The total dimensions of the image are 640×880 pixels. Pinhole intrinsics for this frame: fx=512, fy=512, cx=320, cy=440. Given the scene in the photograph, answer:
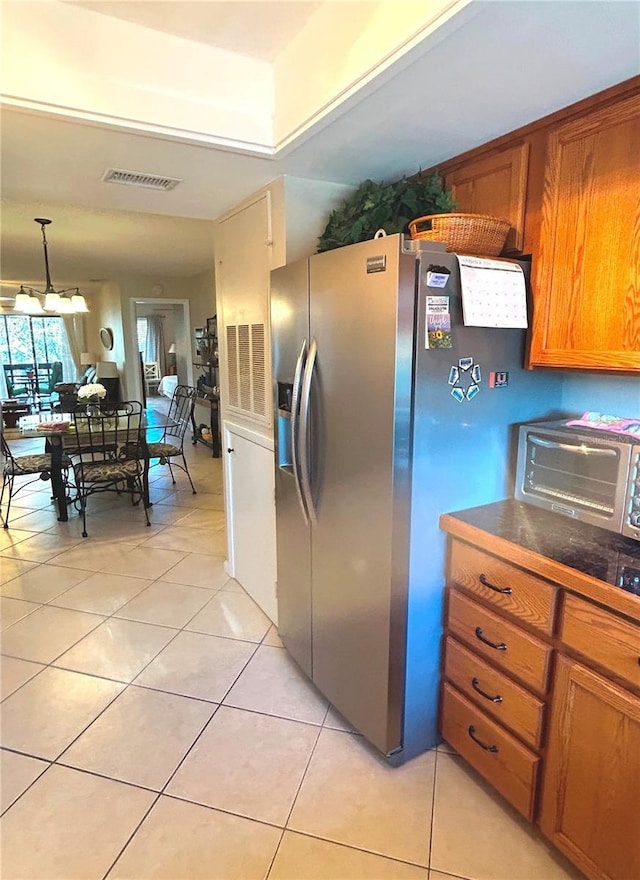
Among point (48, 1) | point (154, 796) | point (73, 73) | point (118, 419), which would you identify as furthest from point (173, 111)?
point (118, 419)

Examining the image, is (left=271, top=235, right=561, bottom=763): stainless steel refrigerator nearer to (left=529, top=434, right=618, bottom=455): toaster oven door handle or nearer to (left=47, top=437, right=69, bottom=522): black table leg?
(left=529, top=434, right=618, bottom=455): toaster oven door handle

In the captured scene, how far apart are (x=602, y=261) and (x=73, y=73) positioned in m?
1.68

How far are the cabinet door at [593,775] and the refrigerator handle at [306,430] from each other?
3.21ft

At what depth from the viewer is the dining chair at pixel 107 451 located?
4039 mm

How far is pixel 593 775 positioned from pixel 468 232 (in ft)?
5.13

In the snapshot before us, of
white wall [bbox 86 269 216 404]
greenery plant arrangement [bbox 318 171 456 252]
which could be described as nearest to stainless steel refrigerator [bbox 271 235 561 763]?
greenery plant arrangement [bbox 318 171 456 252]

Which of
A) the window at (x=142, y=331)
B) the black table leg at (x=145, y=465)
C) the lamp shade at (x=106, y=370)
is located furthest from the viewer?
the window at (x=142, y=331)

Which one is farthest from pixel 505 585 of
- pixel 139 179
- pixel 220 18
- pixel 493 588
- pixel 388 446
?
pixel 139 179

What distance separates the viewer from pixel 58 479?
4.23 m

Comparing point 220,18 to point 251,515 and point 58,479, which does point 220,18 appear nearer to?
point 251,515

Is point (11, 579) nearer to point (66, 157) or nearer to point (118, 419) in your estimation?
point (118, 419)

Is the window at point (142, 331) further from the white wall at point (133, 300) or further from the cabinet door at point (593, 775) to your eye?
the cabinet door at point (593, 775)

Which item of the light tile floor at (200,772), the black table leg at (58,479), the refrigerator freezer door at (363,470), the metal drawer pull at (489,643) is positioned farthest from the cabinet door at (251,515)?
the black table leg at (58,479)

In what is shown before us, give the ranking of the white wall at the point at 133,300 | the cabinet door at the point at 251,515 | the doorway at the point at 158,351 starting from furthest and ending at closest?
the doorway at the point at 158,351
the white wall at the point at 133,300
the cabinet door at the point at 251,515
